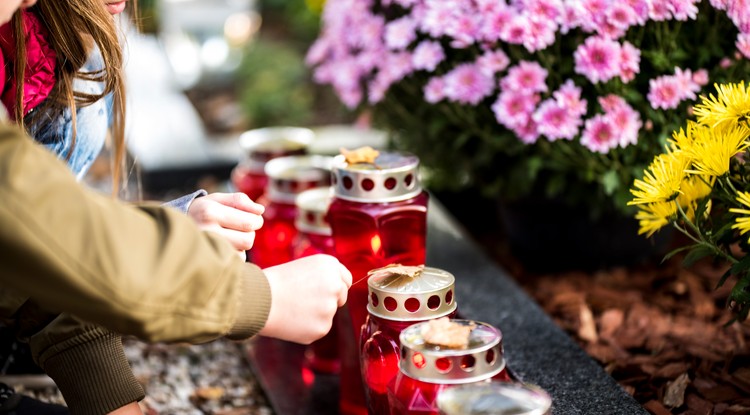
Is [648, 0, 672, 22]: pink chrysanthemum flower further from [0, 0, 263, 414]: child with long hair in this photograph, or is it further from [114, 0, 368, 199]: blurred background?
[114, 0, 368, 199]: blurred background

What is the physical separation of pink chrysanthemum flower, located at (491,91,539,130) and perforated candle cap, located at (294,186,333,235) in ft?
1.66

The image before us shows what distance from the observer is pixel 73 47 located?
6.34 ft

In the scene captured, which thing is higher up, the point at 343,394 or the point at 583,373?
the point at 583,373

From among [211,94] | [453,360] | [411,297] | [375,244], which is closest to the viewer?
[453,360]

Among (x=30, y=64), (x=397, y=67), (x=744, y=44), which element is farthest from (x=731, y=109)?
(x=30, y=64)

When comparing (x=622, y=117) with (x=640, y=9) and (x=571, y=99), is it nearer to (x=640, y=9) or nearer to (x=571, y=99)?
(x=571, y=99)

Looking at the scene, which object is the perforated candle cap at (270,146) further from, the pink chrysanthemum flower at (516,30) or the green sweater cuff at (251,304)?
the green sweater cuff at (251,304)

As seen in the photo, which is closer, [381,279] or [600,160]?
[381,279]

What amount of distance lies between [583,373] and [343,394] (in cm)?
59

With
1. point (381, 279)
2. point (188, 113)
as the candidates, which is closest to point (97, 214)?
point (381, 279)

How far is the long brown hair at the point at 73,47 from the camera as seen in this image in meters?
1.84

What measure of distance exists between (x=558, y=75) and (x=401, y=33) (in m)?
0.50

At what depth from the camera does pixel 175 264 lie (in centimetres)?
128

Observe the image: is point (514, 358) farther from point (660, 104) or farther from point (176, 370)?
point (176, 370)
